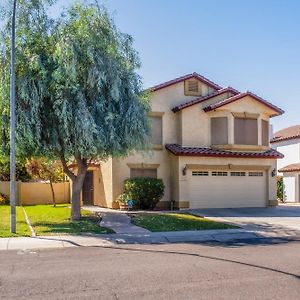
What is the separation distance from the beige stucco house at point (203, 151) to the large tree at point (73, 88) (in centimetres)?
696

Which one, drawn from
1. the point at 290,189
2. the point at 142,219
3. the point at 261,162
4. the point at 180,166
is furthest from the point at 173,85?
the point at 290,189

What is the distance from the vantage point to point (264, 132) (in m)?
25.4

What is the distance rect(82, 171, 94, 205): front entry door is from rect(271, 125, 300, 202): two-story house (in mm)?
16486

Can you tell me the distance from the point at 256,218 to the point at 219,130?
6587 millimetres

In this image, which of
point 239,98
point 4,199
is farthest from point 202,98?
point 4,199

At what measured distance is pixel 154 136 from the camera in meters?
24.1

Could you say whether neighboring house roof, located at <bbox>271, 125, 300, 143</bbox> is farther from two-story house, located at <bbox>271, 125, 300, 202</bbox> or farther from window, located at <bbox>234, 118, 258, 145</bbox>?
window, located at <bbox>234, 118, 258, 145</bbox>

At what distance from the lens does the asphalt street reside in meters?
6.81

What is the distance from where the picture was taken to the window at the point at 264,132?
25170mm

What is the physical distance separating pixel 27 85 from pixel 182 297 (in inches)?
450

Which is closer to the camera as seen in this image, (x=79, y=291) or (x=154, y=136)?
(x=79, y=291)

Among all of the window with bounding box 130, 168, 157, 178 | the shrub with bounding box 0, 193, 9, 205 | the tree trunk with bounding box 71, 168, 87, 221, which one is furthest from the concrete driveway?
the shrub with bounding box 0, 193, 9, 205

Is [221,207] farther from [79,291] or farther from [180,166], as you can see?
[79,291]

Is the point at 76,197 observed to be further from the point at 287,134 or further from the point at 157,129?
the point at 287,134
